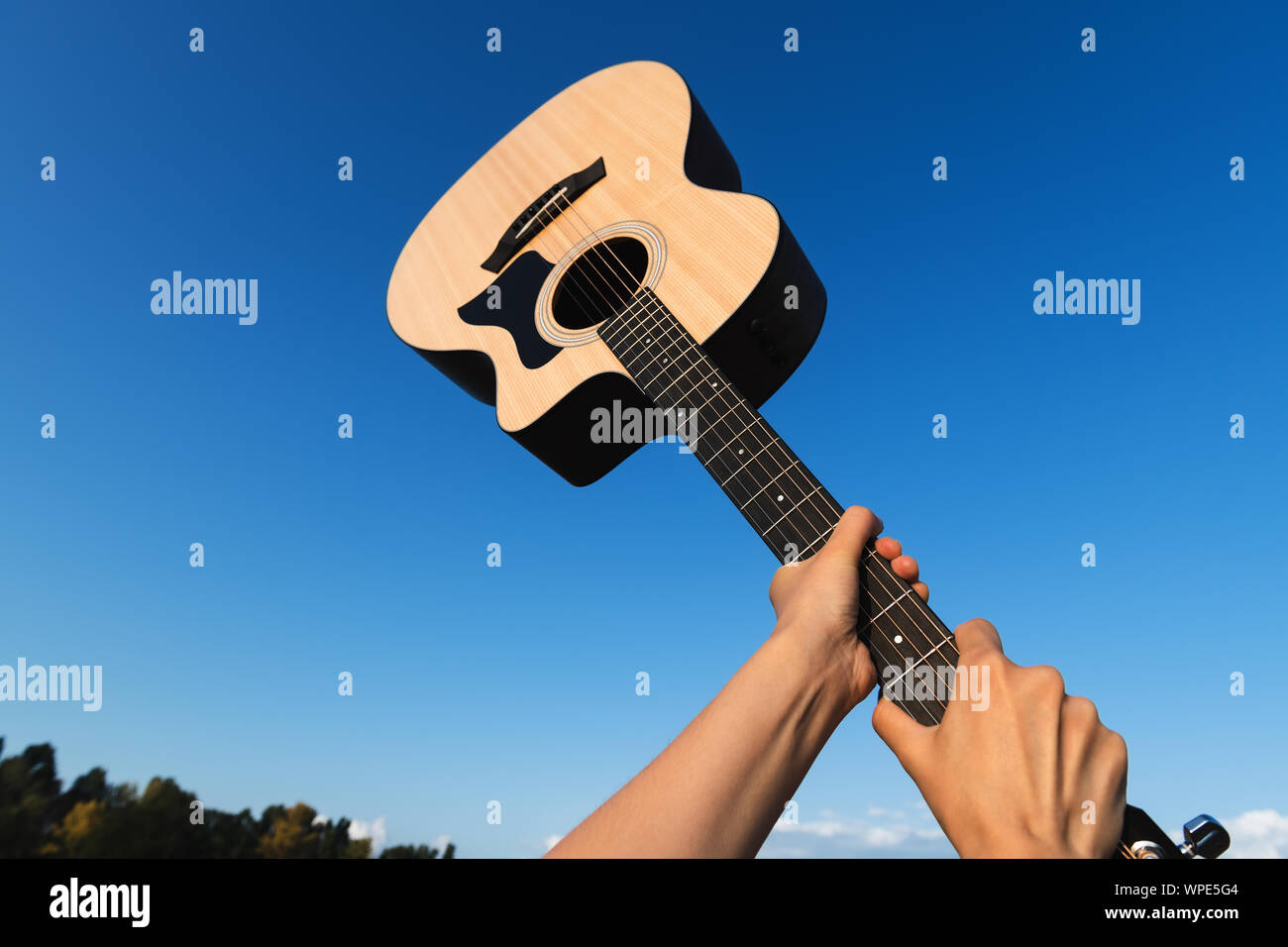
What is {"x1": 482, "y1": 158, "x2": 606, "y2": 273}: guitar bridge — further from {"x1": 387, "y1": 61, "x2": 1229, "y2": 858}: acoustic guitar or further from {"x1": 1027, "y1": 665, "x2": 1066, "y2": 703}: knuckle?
{"x1": 1027, "y1": 665, "x2": 1066, "y2": 703}: knuckle

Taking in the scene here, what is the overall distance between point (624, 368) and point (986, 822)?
5.62 feet

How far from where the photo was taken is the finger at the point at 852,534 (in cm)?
133

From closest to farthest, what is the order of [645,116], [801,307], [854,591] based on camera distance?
[854,591], [801,307], [645,116]

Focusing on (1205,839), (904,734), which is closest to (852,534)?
(904,734)

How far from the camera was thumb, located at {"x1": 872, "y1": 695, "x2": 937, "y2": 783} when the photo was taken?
1080mm

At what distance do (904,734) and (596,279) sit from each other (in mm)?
2253

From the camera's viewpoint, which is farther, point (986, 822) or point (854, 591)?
point (854, 591)

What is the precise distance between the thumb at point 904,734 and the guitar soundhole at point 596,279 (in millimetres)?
1988

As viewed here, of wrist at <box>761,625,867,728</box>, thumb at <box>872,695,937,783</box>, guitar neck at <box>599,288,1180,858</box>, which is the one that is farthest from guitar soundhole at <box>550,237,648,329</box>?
thumb at <box>872,695,937,783</box>

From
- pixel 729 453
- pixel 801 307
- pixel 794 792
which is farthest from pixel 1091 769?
pixel 801 307

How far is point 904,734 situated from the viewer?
1.12 m

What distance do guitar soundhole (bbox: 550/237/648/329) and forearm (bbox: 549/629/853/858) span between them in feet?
6.34

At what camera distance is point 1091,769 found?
94cm
